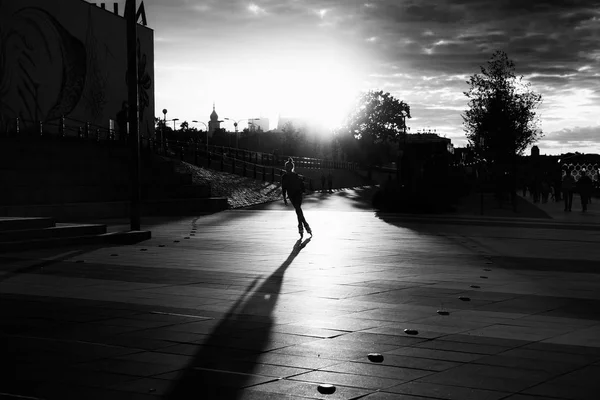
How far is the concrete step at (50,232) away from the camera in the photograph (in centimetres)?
1623

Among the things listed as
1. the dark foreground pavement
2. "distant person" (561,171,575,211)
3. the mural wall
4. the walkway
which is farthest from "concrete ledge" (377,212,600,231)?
the mural wall

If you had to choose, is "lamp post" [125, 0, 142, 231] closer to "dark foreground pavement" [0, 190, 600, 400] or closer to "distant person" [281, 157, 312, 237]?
"dark foreground pavement" [0, 190, 600, 400]

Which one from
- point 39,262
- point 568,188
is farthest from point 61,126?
point 39,262

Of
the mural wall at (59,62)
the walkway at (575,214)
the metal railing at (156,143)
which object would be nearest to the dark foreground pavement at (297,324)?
the walkway at (575,214)

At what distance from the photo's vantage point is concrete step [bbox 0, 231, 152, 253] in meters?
15.8

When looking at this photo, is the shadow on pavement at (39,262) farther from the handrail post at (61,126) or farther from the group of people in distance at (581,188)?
the handrail post at (61,126)

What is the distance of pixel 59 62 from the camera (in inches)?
2074

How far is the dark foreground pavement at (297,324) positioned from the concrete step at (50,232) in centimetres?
99

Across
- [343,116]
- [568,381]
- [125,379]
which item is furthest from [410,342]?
[343,116]

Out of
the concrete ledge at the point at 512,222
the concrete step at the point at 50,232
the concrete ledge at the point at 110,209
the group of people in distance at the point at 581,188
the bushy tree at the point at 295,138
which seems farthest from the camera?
the bushy tree at the point at 295,138

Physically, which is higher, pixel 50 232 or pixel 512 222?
pixel 50 232

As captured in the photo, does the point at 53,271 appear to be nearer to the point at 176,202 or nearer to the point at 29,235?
the point at 29,235

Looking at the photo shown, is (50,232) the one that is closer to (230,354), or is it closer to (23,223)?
(23,223)

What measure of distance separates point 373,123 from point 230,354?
12973 centimetres
